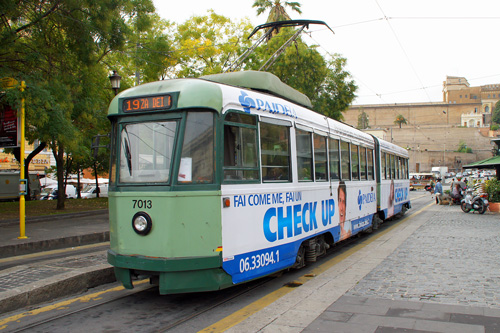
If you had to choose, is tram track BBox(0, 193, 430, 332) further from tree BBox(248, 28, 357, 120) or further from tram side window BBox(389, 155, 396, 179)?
tree BBox(248, 28, 357, 120)

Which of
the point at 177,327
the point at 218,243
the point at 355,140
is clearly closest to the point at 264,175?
the point at 218,243

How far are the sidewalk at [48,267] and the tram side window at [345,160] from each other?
16.8 ft

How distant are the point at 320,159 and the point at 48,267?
196 inches

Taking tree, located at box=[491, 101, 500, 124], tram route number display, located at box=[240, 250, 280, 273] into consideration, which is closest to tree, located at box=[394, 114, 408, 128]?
tree, located at box=[491, 101, 500, 124]

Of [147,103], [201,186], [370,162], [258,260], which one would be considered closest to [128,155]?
[147,103]

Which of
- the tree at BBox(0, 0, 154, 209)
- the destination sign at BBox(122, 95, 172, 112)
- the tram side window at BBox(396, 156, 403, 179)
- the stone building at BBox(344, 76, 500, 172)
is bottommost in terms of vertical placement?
the tram side window at BBox(396, 156, 403, 179)

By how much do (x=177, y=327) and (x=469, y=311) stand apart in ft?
11.2

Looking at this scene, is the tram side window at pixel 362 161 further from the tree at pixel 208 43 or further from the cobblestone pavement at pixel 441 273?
the tree at pixel 208 43

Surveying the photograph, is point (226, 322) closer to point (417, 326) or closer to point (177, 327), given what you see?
point (177, 327)

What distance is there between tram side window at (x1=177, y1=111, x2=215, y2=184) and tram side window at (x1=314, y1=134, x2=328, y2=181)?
2868mm

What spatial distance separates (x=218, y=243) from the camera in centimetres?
543

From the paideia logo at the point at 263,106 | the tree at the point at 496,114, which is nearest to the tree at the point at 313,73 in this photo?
the paideia logo at the point at 263,106

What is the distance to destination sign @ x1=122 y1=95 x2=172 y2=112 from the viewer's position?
5590 mm

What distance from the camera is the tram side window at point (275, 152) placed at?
248 inches
